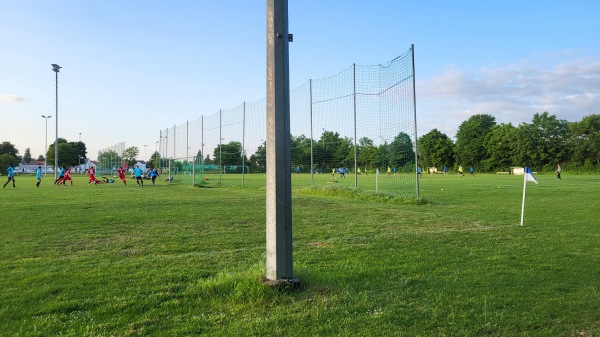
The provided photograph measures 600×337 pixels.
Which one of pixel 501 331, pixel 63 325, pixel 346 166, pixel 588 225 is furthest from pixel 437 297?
pixel 346 166

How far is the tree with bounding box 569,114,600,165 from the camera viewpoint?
7706cm

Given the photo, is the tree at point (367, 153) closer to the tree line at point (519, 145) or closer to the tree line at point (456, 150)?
the tree line at point (456, 150)

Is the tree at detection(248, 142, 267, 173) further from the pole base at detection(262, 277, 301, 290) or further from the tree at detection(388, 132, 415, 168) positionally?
the pole base at detection(262, 277, 301, 290)

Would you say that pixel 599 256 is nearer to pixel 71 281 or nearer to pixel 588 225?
pixel 588 225

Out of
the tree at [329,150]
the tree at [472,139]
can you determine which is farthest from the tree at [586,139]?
the tree at [329,150]

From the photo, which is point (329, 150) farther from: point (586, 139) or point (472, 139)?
point (472, 139)

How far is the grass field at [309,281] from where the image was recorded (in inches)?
137

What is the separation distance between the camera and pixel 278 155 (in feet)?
14.3

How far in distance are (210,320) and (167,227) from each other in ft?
18.8

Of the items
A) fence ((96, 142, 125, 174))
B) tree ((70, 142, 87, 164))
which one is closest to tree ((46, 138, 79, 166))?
tree ((70, 142, 87, 164))

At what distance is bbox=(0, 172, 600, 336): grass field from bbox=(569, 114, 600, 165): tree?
269 feet

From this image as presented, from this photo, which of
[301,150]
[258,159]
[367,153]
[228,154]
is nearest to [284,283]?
[367,153]

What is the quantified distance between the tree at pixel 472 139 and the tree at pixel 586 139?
19.7m

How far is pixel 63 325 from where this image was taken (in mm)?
3443
